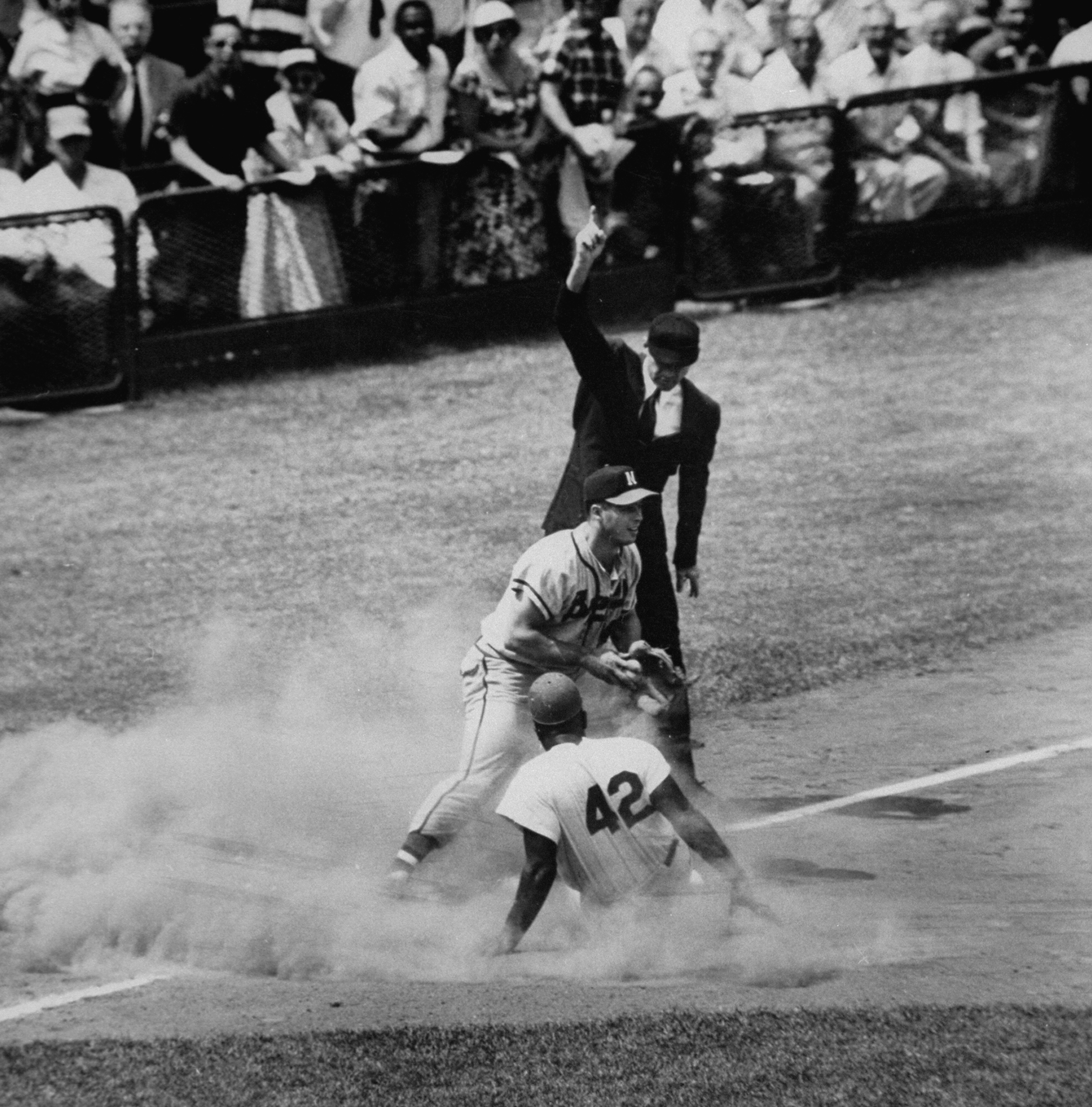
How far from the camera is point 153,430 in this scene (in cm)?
1425

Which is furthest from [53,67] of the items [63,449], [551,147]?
[551,147]

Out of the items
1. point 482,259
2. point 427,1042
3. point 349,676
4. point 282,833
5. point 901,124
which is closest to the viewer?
point 427,1042

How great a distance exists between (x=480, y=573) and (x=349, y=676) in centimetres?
160

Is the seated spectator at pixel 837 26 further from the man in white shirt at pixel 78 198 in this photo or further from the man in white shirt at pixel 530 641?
the man in white shirt at pixel 530 641

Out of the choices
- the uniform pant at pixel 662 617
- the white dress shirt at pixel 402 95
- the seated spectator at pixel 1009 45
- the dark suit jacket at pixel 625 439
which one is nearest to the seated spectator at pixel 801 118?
the seated spectator at pixel 1009 45

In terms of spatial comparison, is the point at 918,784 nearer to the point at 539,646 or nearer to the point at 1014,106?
the point at 539,646

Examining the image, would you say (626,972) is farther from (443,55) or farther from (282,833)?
(443,55)

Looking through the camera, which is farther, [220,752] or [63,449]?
[63,449]

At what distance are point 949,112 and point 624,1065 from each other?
1163 cm

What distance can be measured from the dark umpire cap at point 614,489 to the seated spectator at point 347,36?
7202mm

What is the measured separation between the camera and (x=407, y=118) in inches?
555

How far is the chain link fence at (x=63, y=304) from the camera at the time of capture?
44.2 ft

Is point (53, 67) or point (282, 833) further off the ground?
point (53, 67)

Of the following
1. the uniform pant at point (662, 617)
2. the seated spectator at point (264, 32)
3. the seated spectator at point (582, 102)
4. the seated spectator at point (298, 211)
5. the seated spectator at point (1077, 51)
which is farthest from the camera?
the seated spectator at point (1077, 51)
